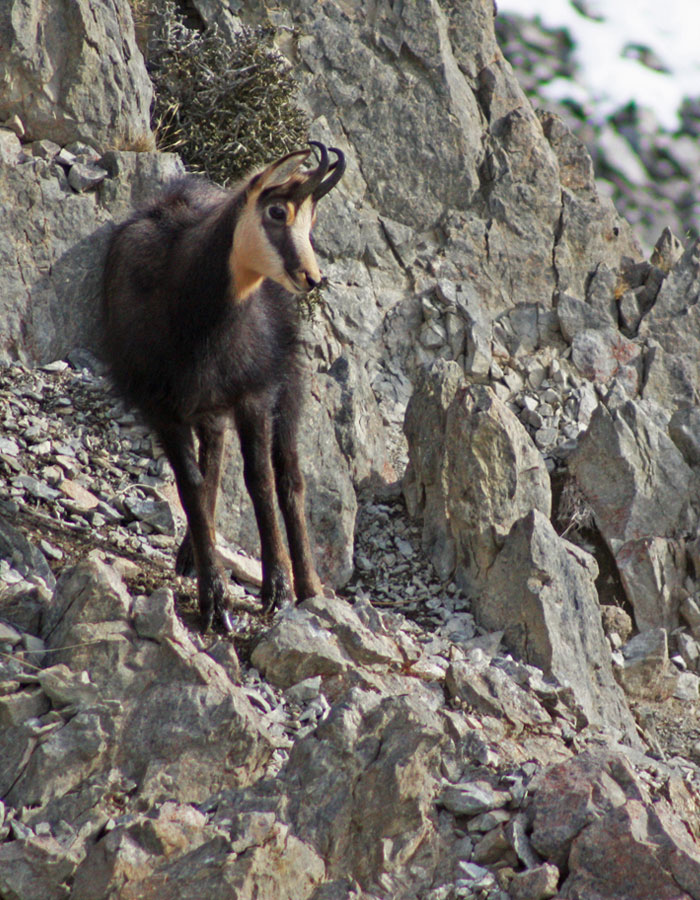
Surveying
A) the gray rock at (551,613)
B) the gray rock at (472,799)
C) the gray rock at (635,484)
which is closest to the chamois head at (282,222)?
the gray rock at (472,799)

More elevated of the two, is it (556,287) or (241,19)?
(241,19)

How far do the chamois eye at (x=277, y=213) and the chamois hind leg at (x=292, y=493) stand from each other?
62.1 inches

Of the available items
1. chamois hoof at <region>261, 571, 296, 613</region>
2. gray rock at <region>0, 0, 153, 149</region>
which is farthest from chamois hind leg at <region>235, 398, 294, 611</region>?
gray rock at <region>0, 0, 153, 149</region>

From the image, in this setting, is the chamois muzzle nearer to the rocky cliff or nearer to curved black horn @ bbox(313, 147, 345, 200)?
curved black horn @ bbox(313, 147, 345, 200)

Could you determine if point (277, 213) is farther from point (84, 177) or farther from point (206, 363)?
point (84, 177)

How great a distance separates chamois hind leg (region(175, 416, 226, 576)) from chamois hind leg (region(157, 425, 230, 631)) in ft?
2.28

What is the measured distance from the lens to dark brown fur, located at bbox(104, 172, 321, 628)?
634 centimetres

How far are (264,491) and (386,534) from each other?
2.81 meters

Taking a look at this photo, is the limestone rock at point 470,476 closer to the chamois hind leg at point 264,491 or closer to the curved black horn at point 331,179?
the chamois hind leg at point 264,491

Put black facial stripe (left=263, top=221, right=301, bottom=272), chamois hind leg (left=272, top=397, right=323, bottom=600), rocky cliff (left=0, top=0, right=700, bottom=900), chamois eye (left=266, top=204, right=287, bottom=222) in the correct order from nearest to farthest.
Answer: rocky cliff (left=0, top=0, right=700, bottom=900) < black facial stripe (left=263, top=221, right=301, bottom=272) < chamois eye (left=266, top=204, right=287, bottom=222) < chamois hind leg (left=272, top=397, right=323, bottom=600)

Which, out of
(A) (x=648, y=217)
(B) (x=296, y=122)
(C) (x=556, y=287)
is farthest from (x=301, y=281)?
(A) (x=648, y=217)

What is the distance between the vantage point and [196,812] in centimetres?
433

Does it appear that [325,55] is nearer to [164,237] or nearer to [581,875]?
[164,237]

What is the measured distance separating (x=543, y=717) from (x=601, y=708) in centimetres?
191
